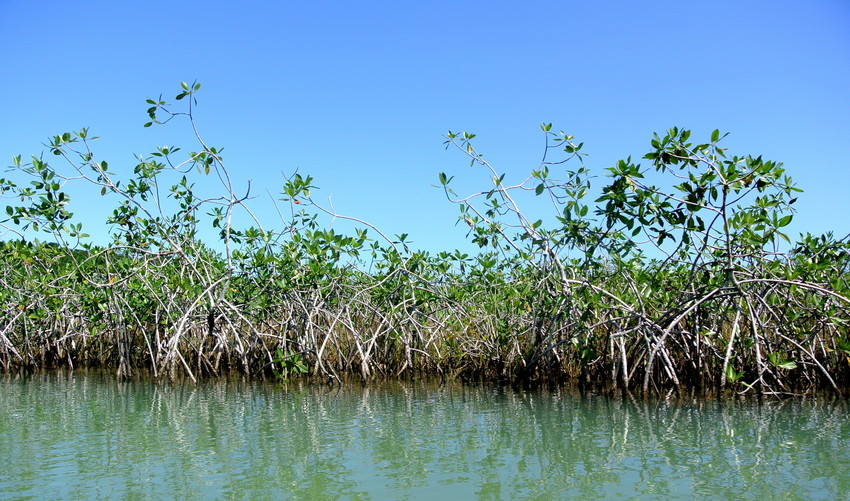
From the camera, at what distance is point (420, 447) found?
377 centimetres

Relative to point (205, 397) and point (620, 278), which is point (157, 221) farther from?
point (620, 278)

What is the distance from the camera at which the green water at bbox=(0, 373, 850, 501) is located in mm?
2988

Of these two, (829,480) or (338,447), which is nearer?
(829,480)

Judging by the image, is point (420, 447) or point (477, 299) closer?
point (420, 447)

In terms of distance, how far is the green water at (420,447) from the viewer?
2.99 metres

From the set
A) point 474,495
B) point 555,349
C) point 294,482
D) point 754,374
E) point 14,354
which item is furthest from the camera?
point 14,354

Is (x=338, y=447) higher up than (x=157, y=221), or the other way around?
(x=157, y=221)

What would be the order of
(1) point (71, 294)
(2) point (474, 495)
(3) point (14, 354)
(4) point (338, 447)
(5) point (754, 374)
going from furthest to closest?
(3) point (14, 354), (1) point (71, 294), (5) point (754, 374), (4) point (338, 447), (2) point (474, 495)

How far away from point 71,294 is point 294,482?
5.94 m

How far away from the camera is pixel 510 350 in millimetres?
A: 6551

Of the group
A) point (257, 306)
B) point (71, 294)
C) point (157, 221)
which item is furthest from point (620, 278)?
point (71, 294)

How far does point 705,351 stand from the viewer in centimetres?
569

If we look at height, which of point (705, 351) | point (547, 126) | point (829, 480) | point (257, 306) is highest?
point (547, 126)

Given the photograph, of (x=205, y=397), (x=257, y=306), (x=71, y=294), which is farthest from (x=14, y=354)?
(x=205, y=397)
